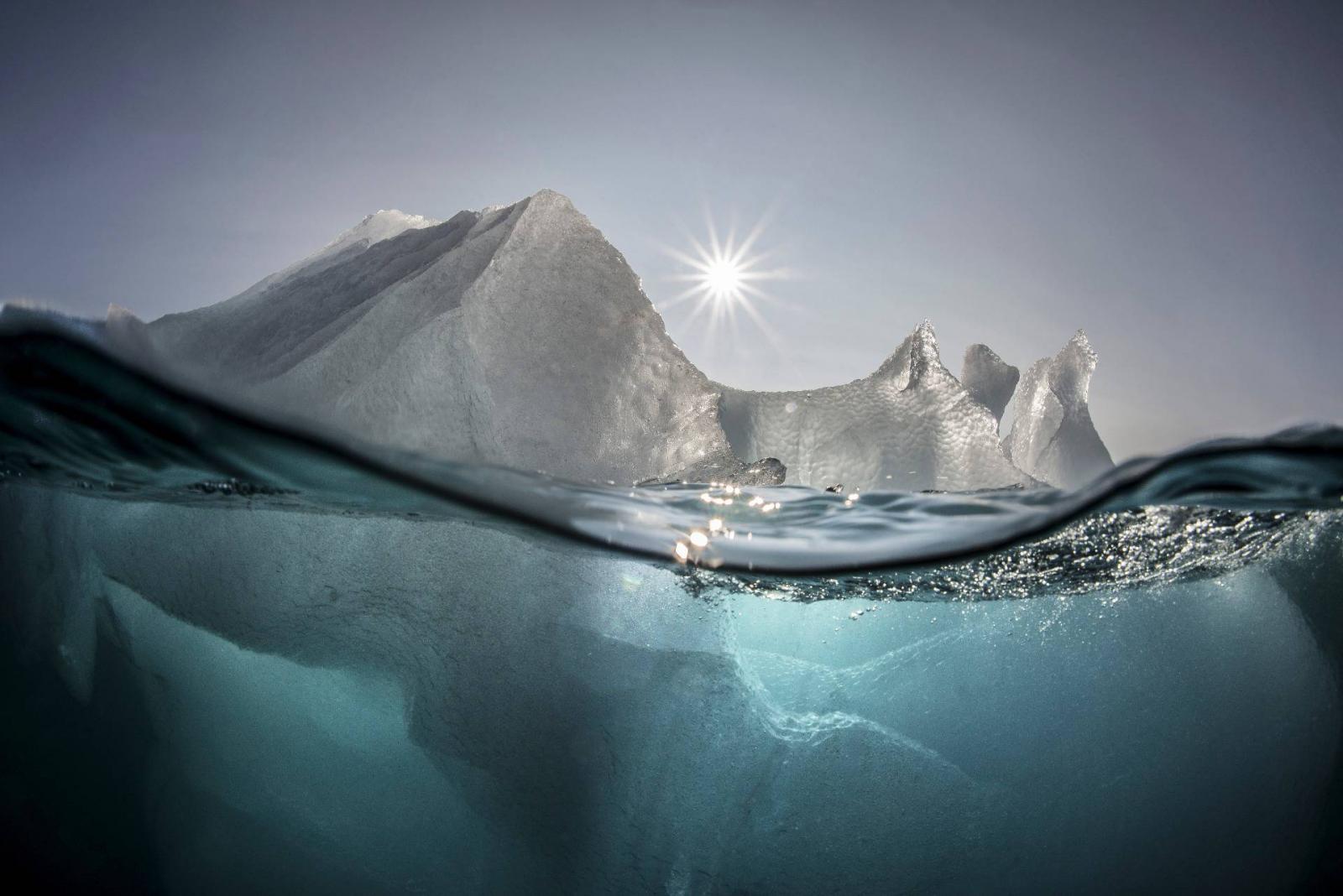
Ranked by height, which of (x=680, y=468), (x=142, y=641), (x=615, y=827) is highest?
(x=680, y=468)

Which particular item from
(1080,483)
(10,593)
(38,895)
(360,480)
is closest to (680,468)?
(360,480)

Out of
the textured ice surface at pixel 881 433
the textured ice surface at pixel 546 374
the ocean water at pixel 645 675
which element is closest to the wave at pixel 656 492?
the ocean water at pixel 645 675

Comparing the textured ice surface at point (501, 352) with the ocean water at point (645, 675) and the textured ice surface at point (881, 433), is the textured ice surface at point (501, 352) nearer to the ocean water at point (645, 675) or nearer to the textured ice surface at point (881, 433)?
the ocean water at point (645, 675)

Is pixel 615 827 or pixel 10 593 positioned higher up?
pixel 10 593

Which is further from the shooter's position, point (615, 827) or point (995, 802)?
point (995, 802)

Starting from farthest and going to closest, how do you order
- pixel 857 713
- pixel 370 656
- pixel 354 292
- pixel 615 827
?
pixel 354 292 → pixel 857 713 → pixel 370 656 → pixel 615 827

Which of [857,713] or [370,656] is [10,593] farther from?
[857,713]

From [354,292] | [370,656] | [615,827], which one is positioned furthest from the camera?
[354,292]
